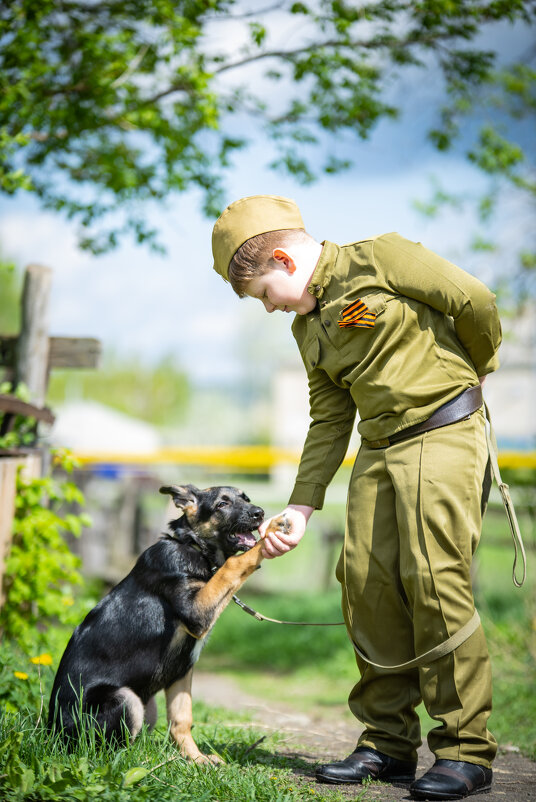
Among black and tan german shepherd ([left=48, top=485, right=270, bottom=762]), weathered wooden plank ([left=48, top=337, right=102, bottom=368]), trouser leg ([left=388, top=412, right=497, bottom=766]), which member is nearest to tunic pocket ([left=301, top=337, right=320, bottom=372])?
trouser leg ([left=388, top=412, right=497, bottom=766])

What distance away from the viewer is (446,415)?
9.45 feet

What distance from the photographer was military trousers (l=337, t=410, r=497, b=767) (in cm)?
274

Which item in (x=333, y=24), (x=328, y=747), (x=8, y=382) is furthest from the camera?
(x=333, y=24)

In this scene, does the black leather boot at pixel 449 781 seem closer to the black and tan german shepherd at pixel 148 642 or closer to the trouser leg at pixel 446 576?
the trouser leg at pixel 446 576

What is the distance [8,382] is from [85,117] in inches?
102

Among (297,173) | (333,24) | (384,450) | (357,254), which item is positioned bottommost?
(384,450)

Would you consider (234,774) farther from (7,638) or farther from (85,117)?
(85,117)

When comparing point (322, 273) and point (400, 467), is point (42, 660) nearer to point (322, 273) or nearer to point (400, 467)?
point (400, 467)

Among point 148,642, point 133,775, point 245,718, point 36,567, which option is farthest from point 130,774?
point 36,567

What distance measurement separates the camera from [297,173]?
24.2ft

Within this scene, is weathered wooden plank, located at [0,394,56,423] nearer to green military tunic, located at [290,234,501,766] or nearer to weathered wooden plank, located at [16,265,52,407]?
weathered wooden plank, located at [16,265,52,407]

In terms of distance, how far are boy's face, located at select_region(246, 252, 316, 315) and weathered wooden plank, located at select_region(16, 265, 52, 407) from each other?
3236mm

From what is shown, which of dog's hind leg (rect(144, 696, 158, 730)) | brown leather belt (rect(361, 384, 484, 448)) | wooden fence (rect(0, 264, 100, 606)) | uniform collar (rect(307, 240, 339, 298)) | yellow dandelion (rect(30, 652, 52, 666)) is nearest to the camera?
brown leather belt (rect(361, 384, 484, 448))

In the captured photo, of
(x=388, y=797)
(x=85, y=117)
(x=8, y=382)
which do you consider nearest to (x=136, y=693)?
(x=388, y=797)
